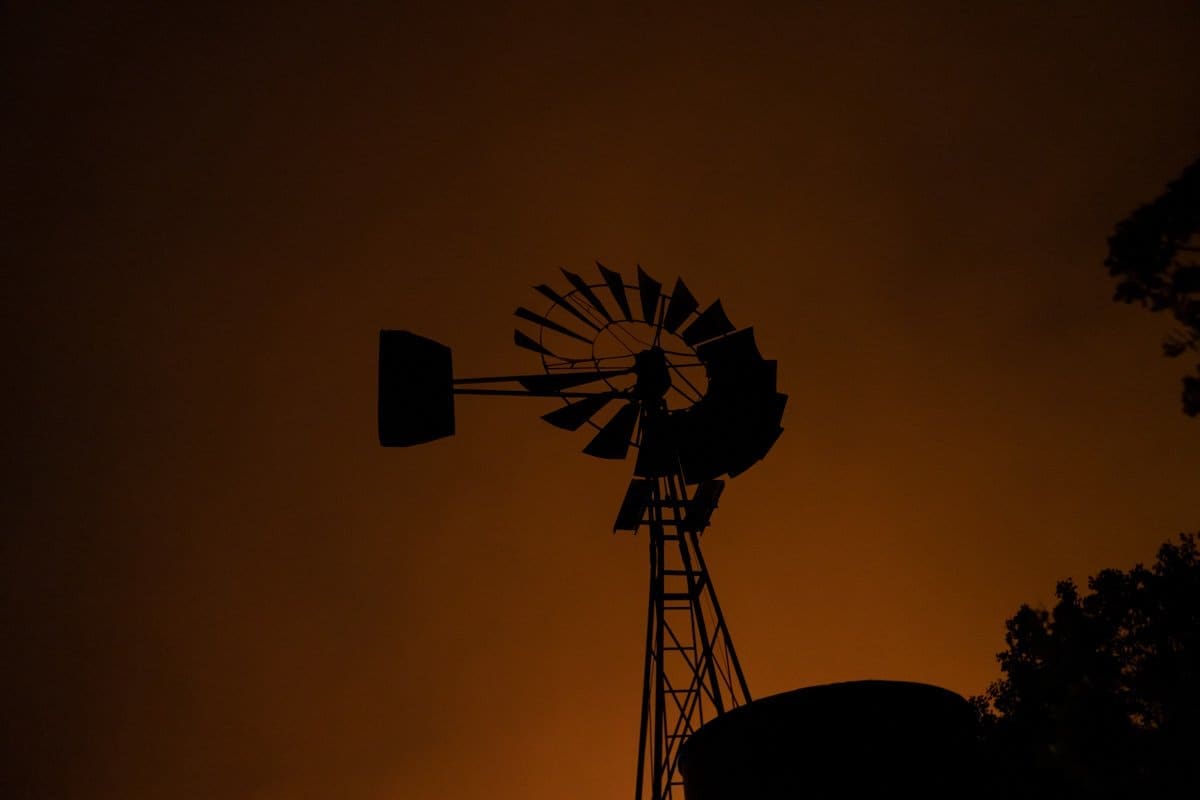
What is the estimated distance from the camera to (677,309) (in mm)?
4586

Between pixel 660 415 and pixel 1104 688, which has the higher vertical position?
pixel 660 415

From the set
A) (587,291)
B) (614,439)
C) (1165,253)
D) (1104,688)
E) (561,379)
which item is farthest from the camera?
(1104,688)

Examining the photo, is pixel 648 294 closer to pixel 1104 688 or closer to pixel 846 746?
pixel 846 746

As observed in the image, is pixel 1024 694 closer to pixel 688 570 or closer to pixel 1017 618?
pixel 1017 618

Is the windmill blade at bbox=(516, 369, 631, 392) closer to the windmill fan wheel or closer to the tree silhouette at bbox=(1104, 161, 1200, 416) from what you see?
the windmill fan wheel

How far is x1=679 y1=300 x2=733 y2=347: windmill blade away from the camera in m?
4.55

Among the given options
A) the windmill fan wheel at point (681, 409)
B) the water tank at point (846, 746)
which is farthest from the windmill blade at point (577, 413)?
the water tank at point (846, 746)

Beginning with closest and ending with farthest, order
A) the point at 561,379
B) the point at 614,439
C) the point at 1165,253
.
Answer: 1. the point at 1165,253
2. the point at 614,439
3. the point at 561,379

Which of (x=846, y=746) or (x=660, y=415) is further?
(x=660, y=415)

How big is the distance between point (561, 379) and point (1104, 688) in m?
5.24

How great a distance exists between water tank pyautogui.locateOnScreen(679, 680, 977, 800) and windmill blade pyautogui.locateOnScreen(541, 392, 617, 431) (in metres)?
1.91

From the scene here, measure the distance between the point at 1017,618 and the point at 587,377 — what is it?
462 cm

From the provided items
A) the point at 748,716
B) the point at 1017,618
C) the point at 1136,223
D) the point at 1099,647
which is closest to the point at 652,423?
the point at 748,716

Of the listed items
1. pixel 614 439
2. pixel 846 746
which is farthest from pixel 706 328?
pixel 846 746
